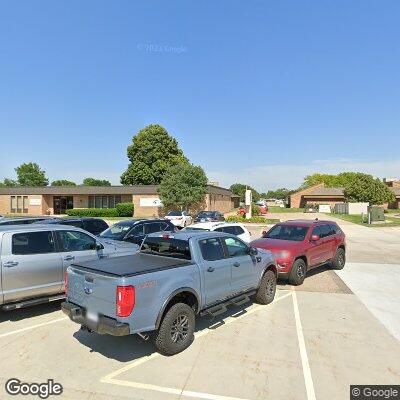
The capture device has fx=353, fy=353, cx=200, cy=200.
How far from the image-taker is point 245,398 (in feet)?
14.0

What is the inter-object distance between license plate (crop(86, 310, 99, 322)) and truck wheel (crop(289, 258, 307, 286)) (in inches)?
224

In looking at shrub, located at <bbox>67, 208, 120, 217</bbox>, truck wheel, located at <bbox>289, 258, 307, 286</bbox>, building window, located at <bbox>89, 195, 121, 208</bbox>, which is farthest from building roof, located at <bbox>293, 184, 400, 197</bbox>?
truck wheel, located at <bbox>289, 258, 307, 286</bbox>

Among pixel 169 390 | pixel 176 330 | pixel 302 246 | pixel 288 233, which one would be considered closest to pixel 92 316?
pixel 176 330

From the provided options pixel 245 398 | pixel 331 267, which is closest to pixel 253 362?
pixel 245 398

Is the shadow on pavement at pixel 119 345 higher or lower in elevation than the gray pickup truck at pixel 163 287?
lower

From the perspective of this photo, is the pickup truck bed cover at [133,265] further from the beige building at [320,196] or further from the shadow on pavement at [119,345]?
the beige building at [320,196]

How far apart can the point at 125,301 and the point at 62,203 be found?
4637 centimetres

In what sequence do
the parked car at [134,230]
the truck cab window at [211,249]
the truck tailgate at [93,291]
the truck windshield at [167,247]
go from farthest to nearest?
the parked car at [134,230], the truck cab window at [211,249], the truck windshield at [167,247], the truck tailgate at [93,291]

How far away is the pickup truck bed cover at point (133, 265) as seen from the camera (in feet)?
16.8

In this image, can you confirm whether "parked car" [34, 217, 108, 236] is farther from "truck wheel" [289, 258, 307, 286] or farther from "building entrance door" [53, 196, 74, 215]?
"building entrance door" [53, 196, 74, 215]

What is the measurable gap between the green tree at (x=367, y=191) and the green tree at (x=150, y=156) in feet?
96.7

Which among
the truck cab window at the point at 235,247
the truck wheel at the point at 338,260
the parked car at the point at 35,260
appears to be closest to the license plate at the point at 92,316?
the parked car at the point at 35,260

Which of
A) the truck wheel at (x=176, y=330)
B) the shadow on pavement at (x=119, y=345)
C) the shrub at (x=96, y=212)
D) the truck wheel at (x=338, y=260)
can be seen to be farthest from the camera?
the shrub at (x=96, y=212)

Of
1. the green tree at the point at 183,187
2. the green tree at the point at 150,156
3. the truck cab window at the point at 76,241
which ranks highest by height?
the green tree at the point at 150,156
